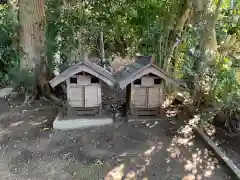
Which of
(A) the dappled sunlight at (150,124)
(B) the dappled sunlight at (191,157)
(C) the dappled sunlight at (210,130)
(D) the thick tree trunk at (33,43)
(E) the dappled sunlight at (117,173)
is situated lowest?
(E) the dappled sunlight at (117,173)

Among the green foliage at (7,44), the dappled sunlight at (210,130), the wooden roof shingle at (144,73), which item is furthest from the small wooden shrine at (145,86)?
the green foliage at (7,44)

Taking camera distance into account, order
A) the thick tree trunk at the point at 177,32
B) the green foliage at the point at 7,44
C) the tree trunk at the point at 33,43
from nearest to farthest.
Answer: the thick tree trunk at the point at 177,32
the tree trunk at the point at 33,43
the green foliage at the point at 7,44

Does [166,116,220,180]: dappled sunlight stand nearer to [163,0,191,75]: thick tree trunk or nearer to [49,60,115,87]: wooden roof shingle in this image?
[49,60,115,87]: wooden roof shingle

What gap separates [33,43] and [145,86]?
3506 mm

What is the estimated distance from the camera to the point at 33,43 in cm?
718

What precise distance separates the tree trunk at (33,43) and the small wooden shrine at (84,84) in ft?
6.23

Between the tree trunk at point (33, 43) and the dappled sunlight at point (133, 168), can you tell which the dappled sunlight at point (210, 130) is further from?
the tree trunk at point (33, 43)

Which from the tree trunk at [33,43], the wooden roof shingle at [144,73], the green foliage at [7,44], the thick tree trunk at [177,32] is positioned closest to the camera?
the wooden roof shingle at [144,73]

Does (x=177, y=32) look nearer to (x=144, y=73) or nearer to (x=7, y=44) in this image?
(x=144, y=73)

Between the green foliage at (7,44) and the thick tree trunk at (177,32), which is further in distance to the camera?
the green foliage at (7,44)

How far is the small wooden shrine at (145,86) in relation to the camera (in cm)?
527

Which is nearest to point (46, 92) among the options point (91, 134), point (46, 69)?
point (46, 69)

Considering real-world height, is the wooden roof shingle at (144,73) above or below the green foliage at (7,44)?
below

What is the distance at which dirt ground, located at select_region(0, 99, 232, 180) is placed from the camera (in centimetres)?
408
